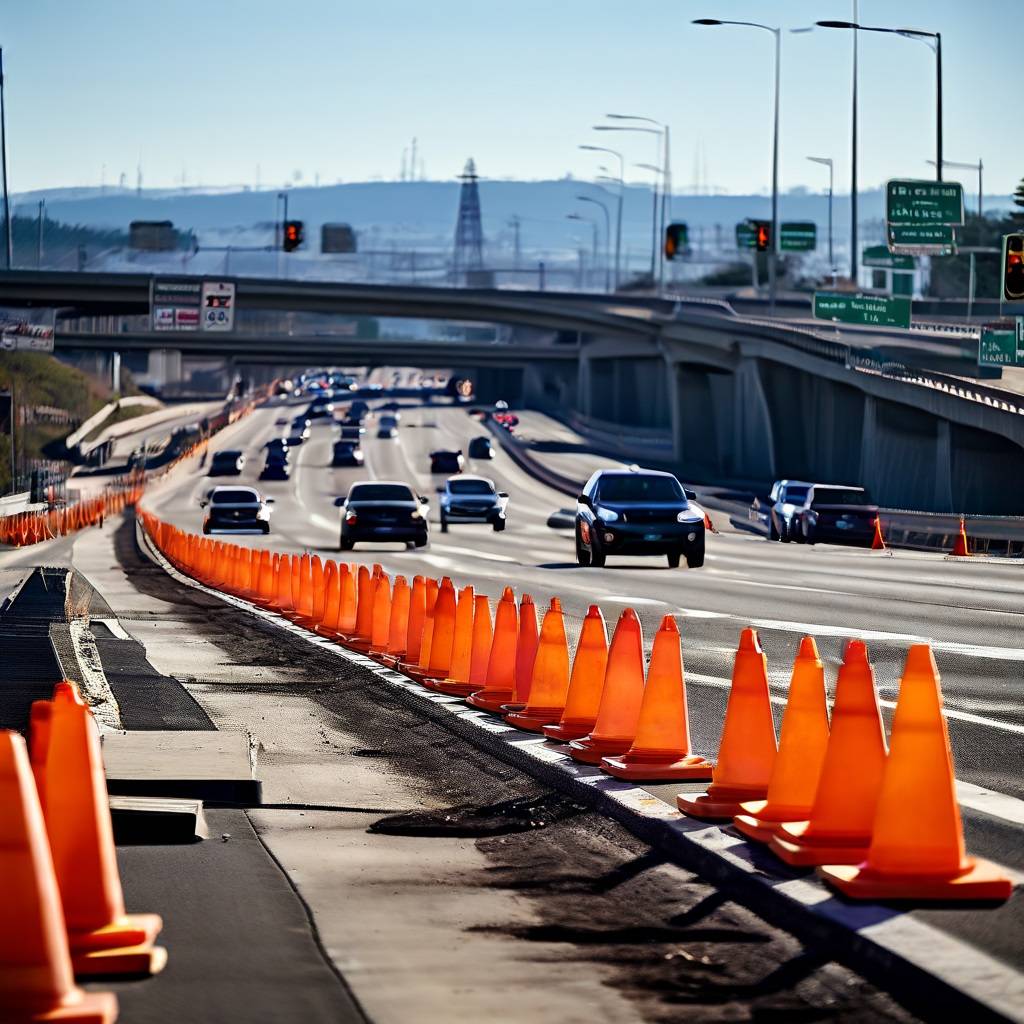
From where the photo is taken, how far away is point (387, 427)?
151375 millimetres

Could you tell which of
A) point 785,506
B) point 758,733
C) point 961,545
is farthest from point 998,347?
point 758,733

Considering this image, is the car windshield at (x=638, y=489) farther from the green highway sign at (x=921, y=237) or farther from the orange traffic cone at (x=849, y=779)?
the green highway sign at (x=921, y=237)

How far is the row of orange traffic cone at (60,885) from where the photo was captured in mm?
5125

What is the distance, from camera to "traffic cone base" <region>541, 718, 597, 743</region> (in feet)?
37.2

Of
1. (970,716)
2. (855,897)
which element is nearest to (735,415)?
(970,716)

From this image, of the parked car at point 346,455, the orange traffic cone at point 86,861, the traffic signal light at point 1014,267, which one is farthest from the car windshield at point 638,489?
the parked car at point 346,455

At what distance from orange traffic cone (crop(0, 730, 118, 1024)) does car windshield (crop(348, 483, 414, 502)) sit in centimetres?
3919

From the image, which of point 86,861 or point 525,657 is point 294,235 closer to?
point 525,657

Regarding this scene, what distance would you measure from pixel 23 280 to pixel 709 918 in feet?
312

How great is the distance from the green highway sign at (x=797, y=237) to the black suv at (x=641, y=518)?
75.6 metres

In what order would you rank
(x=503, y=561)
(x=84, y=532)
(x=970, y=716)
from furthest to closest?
(x=84, y=532), (x=503, y=561), (x=970, y=716)

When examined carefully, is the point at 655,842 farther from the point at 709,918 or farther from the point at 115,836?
the point at 115,836

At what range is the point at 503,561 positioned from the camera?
3884cm

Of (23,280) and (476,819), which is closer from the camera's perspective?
(476,819)
